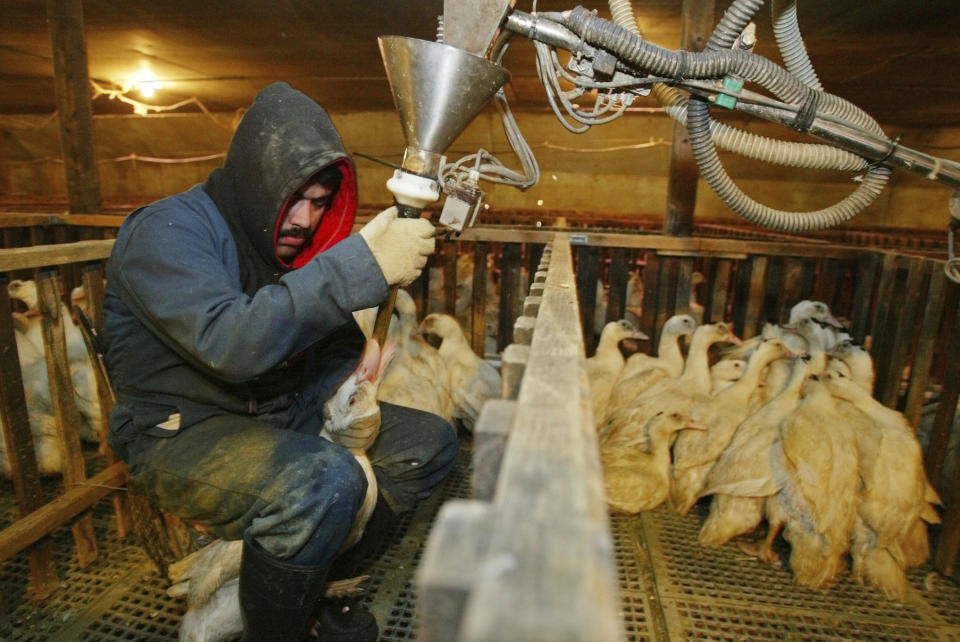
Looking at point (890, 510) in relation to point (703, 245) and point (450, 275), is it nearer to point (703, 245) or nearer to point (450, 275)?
point (703, 245)

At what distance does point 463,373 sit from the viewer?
464 centimetres

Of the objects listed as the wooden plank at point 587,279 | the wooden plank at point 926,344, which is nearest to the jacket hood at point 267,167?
the wooden plank at point 587,279

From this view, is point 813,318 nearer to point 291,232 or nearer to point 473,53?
point 473,53

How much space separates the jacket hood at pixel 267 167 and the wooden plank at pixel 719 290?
12.5 feet

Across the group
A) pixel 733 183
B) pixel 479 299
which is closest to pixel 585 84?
pixel 733 183

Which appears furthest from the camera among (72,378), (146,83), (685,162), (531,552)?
(146,83)

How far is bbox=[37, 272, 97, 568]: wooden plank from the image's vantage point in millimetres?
2574

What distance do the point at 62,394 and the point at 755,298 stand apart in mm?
5082

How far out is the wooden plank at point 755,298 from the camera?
484cm

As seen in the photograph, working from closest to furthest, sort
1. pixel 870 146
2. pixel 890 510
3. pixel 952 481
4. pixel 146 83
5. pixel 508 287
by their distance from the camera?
pixel 870 146, pixel 890 510, pixel 952 481, pixel 508 287, pixel 146 83

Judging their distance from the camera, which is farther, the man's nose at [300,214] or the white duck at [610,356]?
the white duck at [610,356]

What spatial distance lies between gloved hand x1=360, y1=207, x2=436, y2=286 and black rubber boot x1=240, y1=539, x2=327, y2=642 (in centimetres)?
98

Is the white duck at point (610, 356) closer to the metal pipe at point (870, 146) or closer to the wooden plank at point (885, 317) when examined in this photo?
the wooden plank at point (885, 317)

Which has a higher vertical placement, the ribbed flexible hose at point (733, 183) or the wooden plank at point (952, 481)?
the ribbed flexible hose at point (733, 183)
